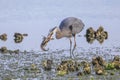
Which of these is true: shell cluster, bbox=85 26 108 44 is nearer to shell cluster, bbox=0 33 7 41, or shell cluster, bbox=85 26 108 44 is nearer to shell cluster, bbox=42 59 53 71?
shell cluster, bbox=0 33 7 41

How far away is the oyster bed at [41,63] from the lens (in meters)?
13.8

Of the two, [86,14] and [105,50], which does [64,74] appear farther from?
[86,14]

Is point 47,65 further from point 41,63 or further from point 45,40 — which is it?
point 45,40

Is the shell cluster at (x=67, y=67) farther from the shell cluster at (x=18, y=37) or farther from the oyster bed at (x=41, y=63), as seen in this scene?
the shell cluster at (x=18, y=37)

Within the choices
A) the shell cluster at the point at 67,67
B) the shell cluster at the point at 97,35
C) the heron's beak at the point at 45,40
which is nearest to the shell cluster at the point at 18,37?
the shell cluster at the point at 97,35

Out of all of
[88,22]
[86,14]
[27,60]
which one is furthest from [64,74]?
[86,14]

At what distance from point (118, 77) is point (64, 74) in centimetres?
150

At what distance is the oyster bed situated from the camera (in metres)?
13.8

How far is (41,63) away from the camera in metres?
16.0

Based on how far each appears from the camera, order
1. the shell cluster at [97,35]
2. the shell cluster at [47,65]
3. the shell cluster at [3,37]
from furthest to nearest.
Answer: the shell cluster at [3,37], the shell cluster at [97,35], the shell cluster at [47,65]

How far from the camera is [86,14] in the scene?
28.0 m

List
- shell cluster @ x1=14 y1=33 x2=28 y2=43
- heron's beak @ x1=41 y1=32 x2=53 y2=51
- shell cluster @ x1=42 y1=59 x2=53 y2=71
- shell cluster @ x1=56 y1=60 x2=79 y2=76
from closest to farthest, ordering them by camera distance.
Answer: shell cluster @ x1=56 y1=60 x2=79 y2=76, shell cluster @ x1=42 y1=59 x2=53 y2=71, heron's beak @ x1=41 y1=32 x2=53 y2=51, shell cluster @ x1=14 y1=33 x2=28 y2=43

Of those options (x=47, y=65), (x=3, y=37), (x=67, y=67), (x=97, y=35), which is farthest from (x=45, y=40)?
(x=3, y=37)

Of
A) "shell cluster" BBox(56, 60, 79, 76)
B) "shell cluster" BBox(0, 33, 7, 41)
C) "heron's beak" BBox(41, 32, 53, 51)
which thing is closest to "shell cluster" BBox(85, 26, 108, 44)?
"heron's beak" BBox(41, 32, 53, 51)
